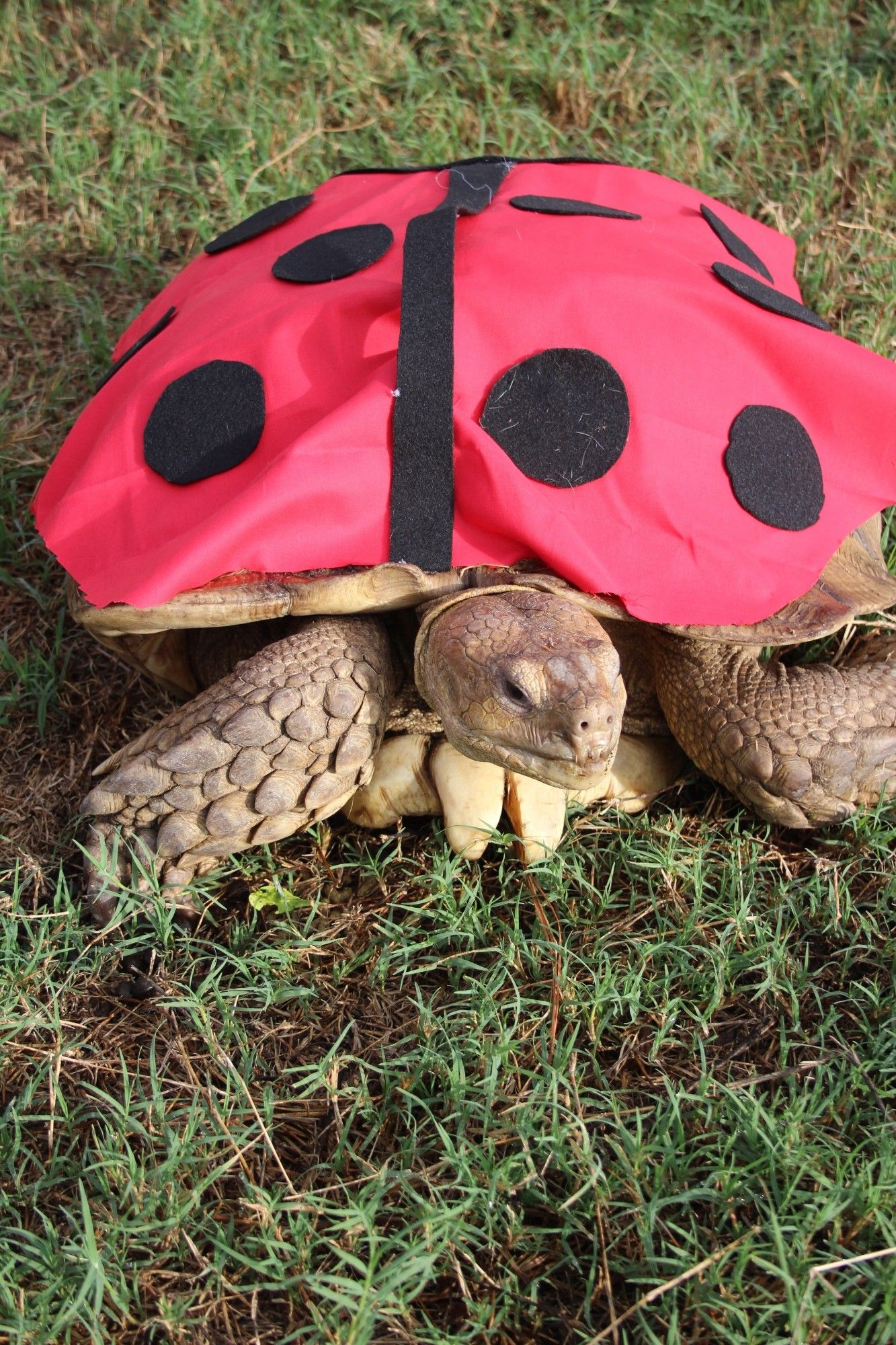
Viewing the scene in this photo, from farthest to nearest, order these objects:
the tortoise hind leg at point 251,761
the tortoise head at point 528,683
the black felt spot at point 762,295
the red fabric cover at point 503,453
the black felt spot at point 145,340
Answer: the black felt spot at point 145,340 < the black felt spot at point 762,295 < the tortoise hind leg at point 251,761 < the red fabric cover at point 503,453 < the tortoise head at point 528,683

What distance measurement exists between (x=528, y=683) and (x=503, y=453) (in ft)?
1.41

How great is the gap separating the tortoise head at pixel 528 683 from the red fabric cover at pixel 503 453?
95mm

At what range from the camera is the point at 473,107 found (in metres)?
4.12

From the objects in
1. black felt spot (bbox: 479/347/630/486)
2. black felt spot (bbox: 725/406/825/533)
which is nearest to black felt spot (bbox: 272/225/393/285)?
black felt spot (bbox: 479/347/630/486)

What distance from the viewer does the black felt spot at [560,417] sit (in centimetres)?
217

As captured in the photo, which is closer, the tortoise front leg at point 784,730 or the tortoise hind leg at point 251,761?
the tortoise hind leg at point 251,761

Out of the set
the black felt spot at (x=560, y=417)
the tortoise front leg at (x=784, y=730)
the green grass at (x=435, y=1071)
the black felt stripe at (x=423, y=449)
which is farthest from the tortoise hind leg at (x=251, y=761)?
the tortoise front leg at (x=784, y=730)

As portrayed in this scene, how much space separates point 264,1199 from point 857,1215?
0.91 meters

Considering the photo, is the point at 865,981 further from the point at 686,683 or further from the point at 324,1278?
the point at 324,1278

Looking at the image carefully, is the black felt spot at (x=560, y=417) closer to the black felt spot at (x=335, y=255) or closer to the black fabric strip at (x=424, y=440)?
the black fabric strip at (x=424, y=440)

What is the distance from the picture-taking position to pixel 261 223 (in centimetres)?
287

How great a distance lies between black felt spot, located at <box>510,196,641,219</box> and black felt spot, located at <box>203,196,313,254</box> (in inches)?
23.5

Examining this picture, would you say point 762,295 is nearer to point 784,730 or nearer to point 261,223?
point 784,730

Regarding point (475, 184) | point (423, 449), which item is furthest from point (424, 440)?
point (475, 184)
